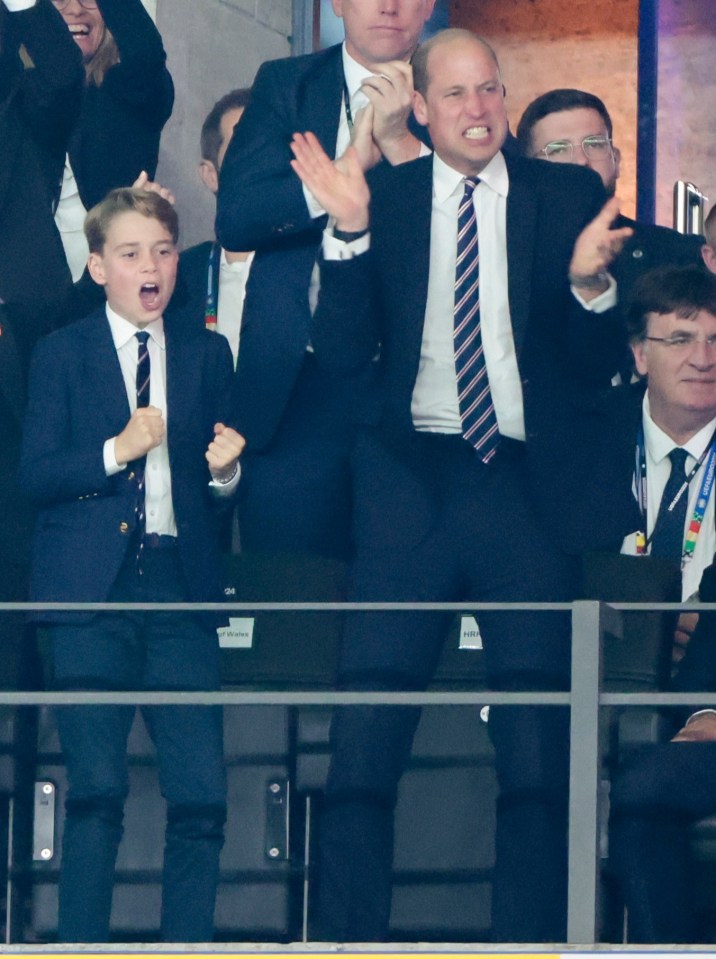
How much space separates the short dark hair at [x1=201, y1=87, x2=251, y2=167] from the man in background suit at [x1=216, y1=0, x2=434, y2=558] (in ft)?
2.02

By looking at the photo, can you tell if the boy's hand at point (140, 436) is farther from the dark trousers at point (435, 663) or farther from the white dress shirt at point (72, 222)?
the white dress shirt at point (72, 222)

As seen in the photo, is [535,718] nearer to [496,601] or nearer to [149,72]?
[496,601]

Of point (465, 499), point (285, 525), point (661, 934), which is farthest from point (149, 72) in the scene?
point (661, 934)

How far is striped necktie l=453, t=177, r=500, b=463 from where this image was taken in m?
3.62

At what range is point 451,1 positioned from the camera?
659cm

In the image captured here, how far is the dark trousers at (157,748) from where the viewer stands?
357 centimetres

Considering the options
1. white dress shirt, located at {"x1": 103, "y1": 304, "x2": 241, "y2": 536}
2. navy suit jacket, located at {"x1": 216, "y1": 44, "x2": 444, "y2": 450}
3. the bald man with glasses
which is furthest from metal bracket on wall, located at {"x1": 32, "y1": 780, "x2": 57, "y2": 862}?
the bald man with glasses

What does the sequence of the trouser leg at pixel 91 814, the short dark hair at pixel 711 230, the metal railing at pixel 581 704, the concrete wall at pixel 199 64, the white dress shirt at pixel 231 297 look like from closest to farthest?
the metal railing at pixel 581 704, the trouser leg at pixel 91 814, the white dress shirt at pixel 231 297, the short dark hair at pixel 711 230, the concrete wall at pixel 199 64

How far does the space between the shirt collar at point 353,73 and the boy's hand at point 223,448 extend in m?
0.81

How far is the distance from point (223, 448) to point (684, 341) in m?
1.09

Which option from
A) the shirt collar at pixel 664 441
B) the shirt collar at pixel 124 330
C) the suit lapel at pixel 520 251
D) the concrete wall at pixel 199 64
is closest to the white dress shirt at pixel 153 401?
the shirt collar at pixel 124 330

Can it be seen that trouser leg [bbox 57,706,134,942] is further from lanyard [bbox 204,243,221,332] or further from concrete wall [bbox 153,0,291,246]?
concrete wall [bbox 153,0,291,246]

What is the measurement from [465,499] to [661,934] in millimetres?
879

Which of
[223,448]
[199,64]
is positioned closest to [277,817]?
[223,448]
